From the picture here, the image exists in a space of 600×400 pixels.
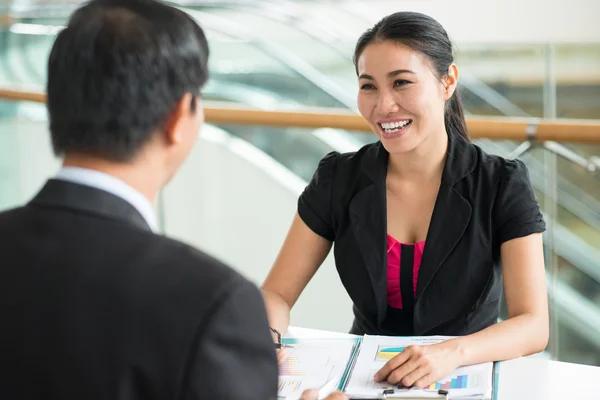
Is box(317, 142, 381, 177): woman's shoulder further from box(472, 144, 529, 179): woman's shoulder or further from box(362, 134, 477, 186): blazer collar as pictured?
box(472, 144, 529, 179): woman's shoulder

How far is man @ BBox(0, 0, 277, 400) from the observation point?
0.82 m

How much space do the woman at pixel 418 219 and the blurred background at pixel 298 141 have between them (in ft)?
1.33

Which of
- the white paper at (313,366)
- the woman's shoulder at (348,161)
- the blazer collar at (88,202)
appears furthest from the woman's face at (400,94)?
the blazer collar at (88,202)

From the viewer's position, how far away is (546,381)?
1491mm

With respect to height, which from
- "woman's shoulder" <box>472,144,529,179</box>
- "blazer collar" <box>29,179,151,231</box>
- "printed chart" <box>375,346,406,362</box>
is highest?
"woman's shoulder" <box>472,144,529,179</box>

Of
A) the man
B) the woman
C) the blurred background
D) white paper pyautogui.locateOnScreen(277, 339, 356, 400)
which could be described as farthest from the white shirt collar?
the woman

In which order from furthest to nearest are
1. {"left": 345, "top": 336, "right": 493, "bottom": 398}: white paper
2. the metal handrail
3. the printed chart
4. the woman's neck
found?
the metal handrail → the woman's neck → the printed chart → {"left": 345, "top": 336, "right": 493, "bottom": 398}: white paper

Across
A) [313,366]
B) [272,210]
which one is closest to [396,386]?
[313,366]

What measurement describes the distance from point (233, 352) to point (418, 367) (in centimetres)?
70

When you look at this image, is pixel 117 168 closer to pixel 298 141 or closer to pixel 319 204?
pixel 319 204

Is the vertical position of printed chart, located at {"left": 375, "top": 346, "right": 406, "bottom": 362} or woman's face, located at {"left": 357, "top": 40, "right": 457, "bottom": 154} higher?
woman's face, located at {"left": 357, "top": 40, "right": 457, "bottom": 154}

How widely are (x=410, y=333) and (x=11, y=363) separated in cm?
121

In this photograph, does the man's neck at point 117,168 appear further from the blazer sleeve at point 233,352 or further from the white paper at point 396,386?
the white paper at point 396,386

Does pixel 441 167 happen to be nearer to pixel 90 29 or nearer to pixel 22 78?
pixel 90 29
